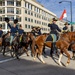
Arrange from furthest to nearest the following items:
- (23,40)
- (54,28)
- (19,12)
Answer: (19,12) → (23,40) → (54,28)

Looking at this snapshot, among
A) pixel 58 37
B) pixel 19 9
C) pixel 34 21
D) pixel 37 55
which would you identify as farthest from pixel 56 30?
pixel 34 21

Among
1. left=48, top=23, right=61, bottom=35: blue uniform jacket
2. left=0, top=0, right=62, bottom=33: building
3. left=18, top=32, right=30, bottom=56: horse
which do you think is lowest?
left=18, top=32, right=30, bottom=56: horse

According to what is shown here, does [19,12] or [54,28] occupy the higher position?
[19,12]

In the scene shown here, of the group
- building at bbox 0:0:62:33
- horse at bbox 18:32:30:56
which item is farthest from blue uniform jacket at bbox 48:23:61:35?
building at bbox 0:0:62:33

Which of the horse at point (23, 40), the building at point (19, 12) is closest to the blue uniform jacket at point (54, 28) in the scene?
the horse at point (23, 40)

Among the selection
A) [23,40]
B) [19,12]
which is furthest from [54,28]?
[19,12]

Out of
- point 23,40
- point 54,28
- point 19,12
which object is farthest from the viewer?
point 19,12

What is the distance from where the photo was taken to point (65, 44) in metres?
12.5

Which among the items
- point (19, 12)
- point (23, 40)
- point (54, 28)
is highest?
point (19, 12)

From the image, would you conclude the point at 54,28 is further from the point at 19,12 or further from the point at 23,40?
the point at 19,12

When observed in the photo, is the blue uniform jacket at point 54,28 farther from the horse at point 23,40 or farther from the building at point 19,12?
the building at point 19,12

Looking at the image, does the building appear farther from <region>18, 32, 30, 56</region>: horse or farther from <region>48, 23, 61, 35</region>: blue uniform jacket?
<region>48, 23, 61, 35</region>: blue uniform jacket

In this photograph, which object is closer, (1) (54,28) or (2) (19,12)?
(1) (54,28)

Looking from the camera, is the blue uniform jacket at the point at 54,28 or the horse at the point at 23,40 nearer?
the blue uniform jacket at the point at 54,28
